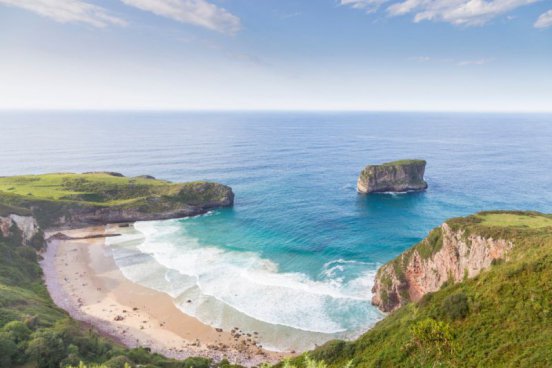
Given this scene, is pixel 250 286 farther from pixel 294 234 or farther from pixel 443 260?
pixel 443 260

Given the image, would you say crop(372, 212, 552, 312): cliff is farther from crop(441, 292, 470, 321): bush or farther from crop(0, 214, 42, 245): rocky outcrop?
crop(0, 214, 42, 245): rocky outcrop

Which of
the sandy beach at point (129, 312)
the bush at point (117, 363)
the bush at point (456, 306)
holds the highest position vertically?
the bush at point (456, 306)

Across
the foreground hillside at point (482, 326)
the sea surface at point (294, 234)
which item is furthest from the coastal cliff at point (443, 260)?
the sea surface at point (294, 234)

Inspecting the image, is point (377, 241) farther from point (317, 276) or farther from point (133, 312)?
point (133, 312)

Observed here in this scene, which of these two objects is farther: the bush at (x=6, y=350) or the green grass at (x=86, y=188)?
the green grass at (x=86, y=188)

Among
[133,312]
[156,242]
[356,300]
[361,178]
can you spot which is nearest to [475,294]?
[356,300]

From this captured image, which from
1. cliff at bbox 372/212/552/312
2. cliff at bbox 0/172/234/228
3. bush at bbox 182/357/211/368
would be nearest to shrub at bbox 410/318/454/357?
cliff at bbox 372/212/552/312

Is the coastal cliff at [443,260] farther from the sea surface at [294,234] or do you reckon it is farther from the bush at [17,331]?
the bush at [17,331]
